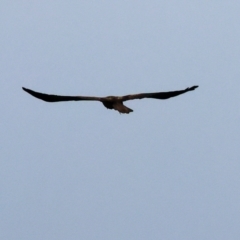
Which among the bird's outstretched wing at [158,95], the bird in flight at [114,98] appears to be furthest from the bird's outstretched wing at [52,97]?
the bird's outstretched wing at [158,95]

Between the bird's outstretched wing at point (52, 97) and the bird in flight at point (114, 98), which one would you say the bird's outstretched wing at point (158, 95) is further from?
the bird's outstretched wing at point (52, 97)

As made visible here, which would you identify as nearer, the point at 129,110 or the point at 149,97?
the point at 129,110

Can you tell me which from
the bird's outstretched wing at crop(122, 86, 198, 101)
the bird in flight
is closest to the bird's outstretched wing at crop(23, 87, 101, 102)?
the bird in flight

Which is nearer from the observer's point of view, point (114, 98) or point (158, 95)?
point (114, 98)

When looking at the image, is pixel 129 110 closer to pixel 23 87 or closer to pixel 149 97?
pixel 149 97

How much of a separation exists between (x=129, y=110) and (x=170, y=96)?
11.4 ft

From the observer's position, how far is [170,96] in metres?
31.0

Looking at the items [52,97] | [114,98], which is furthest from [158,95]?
[52,97]

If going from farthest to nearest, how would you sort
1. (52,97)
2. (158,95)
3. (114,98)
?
1. (158,95)
2. (52,97)
3. (114,98)

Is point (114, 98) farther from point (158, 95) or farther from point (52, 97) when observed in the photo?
point (52, 97)

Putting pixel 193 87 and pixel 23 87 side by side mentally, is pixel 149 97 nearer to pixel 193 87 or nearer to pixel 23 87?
pixel 193 87

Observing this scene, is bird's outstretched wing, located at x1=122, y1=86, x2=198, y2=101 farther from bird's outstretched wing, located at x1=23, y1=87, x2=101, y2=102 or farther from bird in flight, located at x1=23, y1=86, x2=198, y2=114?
bird's outstretched wing, located at x1=23, y1=87, x2=101, y2=102

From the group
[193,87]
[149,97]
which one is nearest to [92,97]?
[149,97]

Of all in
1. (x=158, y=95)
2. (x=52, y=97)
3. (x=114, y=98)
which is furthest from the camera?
(x=158, y=95)
